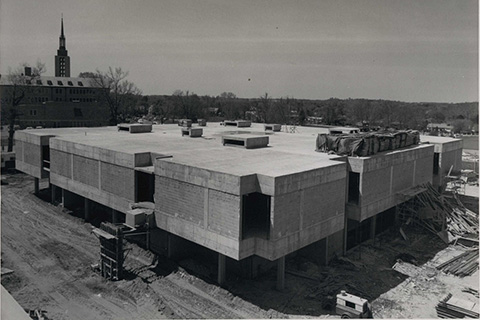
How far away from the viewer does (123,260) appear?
23.3 meters

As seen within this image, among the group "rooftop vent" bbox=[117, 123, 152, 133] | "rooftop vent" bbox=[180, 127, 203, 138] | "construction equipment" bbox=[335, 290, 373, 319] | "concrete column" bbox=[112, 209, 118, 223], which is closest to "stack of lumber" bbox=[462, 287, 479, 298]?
"construction equipment" bbox=[335, 290, 373, 319]

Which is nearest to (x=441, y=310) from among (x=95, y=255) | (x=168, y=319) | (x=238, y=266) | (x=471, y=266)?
(x=471, y=266)

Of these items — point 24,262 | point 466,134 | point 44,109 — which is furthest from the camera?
point 44,109

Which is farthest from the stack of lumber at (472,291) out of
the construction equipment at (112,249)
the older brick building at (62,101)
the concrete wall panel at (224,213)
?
the older brick building at (62,101)

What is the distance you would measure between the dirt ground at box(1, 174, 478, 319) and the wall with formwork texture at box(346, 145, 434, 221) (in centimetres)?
283

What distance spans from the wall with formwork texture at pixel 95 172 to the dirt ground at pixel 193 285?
2889mm

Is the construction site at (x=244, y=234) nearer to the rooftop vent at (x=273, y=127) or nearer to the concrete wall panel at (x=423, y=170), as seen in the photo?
the concrete wall panel at (x=423, y=170)

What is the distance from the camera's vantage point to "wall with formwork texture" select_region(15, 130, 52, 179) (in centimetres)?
3584

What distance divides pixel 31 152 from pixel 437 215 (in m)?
31.6

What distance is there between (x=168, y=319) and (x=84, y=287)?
5.38 metres

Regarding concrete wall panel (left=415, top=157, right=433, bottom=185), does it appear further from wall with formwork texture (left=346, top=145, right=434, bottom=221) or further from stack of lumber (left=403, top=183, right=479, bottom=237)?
stack of lumber (left=403, top=183, right=479, bottom=237)

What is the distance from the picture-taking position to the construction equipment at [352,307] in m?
19.1

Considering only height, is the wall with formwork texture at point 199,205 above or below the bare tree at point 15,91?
below

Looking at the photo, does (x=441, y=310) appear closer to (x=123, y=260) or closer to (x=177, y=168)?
(x=177, y=168)
